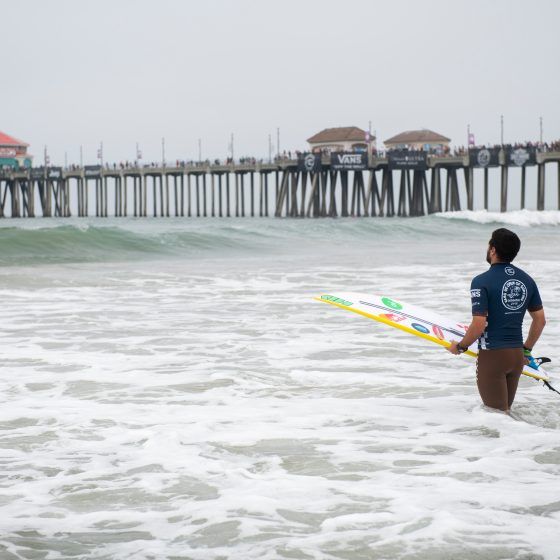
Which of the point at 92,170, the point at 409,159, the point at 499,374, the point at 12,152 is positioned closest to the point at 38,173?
the point at 92,170

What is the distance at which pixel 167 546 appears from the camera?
161 inches

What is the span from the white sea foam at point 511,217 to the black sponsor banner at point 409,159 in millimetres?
3298

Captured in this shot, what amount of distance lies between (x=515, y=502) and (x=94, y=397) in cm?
335

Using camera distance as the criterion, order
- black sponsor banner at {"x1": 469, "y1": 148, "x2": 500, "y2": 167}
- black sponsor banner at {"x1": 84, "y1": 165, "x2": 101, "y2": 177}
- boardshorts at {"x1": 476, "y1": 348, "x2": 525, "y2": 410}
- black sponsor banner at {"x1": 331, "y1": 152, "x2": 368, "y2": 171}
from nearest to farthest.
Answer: boardshorts at {"x1": 476, "y1": 348, "x2": 525, "y2": 410}
black sponsor banner at {"x1": 469, "y1": 148, "x2": 500, "y2": 167}
black sponsor banner at {"x1": 331, "y1": 152, "x2": 368, "y2": 171}
black sponsor banner at {"x1": 84, "y1": 165, "x2": 101, "y2": 177}

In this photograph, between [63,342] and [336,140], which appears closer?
[63,342]

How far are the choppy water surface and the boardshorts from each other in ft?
0.43

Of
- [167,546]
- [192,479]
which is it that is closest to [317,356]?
[192,479]

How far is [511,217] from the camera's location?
63094 millimetres

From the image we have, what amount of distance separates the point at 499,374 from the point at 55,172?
8550 centimetres

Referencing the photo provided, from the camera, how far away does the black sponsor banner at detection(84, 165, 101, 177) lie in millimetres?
85750

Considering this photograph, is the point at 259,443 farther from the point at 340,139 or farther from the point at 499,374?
the point at 340,139

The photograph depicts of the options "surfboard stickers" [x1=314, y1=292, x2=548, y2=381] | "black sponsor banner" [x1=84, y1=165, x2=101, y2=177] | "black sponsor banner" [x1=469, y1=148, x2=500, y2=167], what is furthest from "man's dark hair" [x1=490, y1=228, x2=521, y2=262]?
"black sponsor banner" [x1=84, y1=165, x2=101, y2=177]

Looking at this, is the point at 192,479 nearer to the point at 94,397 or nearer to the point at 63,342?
the point at 94,397

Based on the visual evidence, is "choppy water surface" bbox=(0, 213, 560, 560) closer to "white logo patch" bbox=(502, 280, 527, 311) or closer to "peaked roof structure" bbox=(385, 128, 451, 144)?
"white logo patch" bbox=(502, 280, 527, 311)
